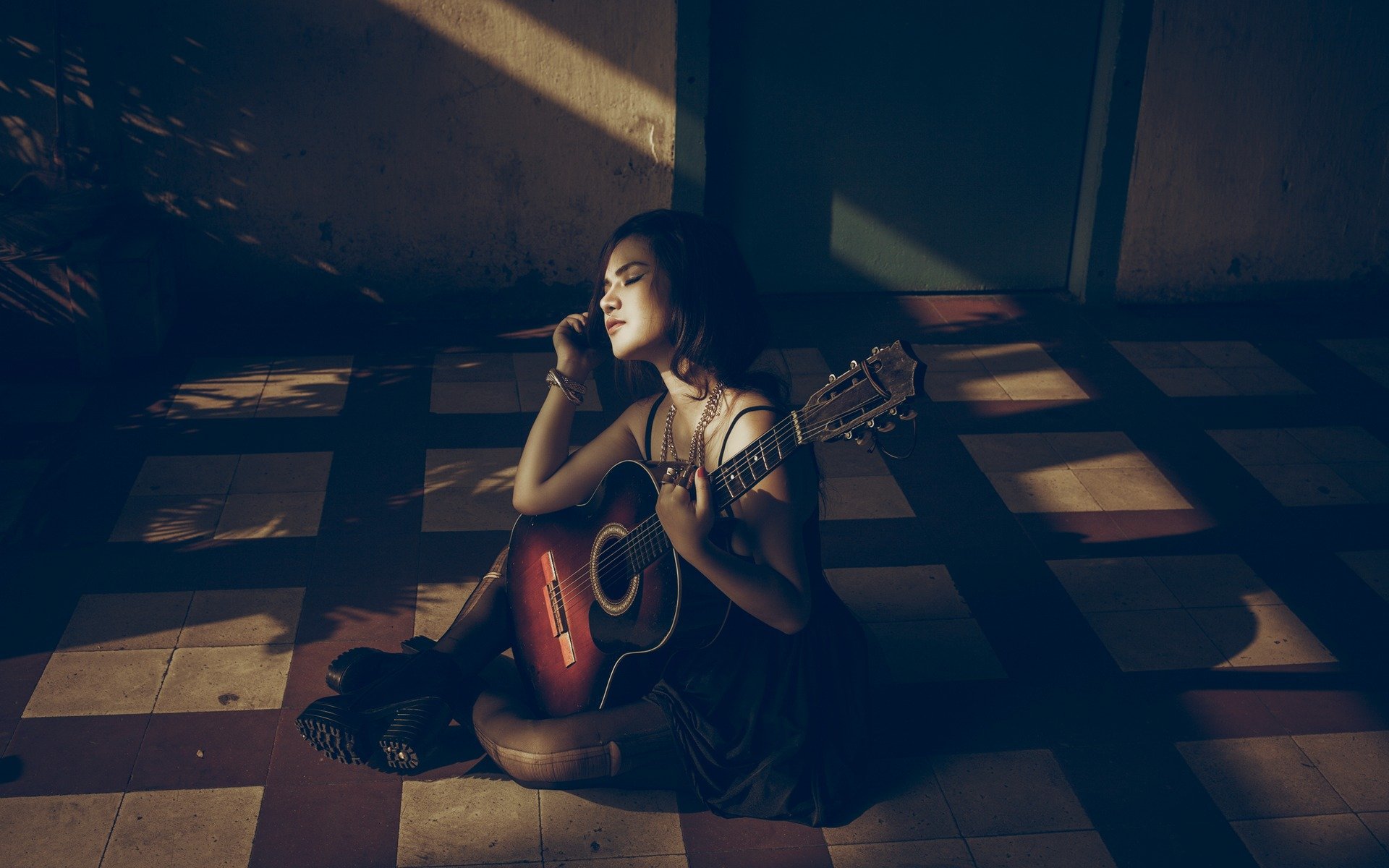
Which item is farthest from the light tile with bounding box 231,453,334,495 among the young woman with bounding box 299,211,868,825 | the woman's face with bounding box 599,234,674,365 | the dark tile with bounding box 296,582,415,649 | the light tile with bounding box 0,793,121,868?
the woman's face with bounding box 599,234,674,365

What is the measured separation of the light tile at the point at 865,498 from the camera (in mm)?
5129

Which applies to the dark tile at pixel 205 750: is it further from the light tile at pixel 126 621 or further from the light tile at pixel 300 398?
the light tile at pixel 300 398

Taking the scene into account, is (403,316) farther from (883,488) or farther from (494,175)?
(883,488)

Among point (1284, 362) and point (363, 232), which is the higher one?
point (363, 232)

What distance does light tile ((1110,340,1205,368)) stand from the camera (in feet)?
22.0

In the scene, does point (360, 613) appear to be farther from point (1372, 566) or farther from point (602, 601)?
point (1372, 566)

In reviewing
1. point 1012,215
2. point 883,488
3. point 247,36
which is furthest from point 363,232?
point 1012,215

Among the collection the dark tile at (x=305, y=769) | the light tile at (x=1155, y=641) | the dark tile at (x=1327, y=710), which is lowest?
the dark tile at (x=305, y=769)

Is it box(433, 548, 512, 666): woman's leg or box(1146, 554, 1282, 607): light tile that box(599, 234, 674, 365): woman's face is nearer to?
box(433, 548, 512, 666): woman's leg

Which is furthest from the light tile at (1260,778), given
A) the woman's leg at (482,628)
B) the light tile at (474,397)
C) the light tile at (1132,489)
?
the light tile at (474,397)

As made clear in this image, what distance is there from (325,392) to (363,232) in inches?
46.7

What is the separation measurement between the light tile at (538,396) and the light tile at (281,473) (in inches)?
39.5

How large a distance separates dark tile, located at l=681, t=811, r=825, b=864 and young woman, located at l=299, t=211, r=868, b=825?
0.12ft

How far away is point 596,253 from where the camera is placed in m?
6.96
